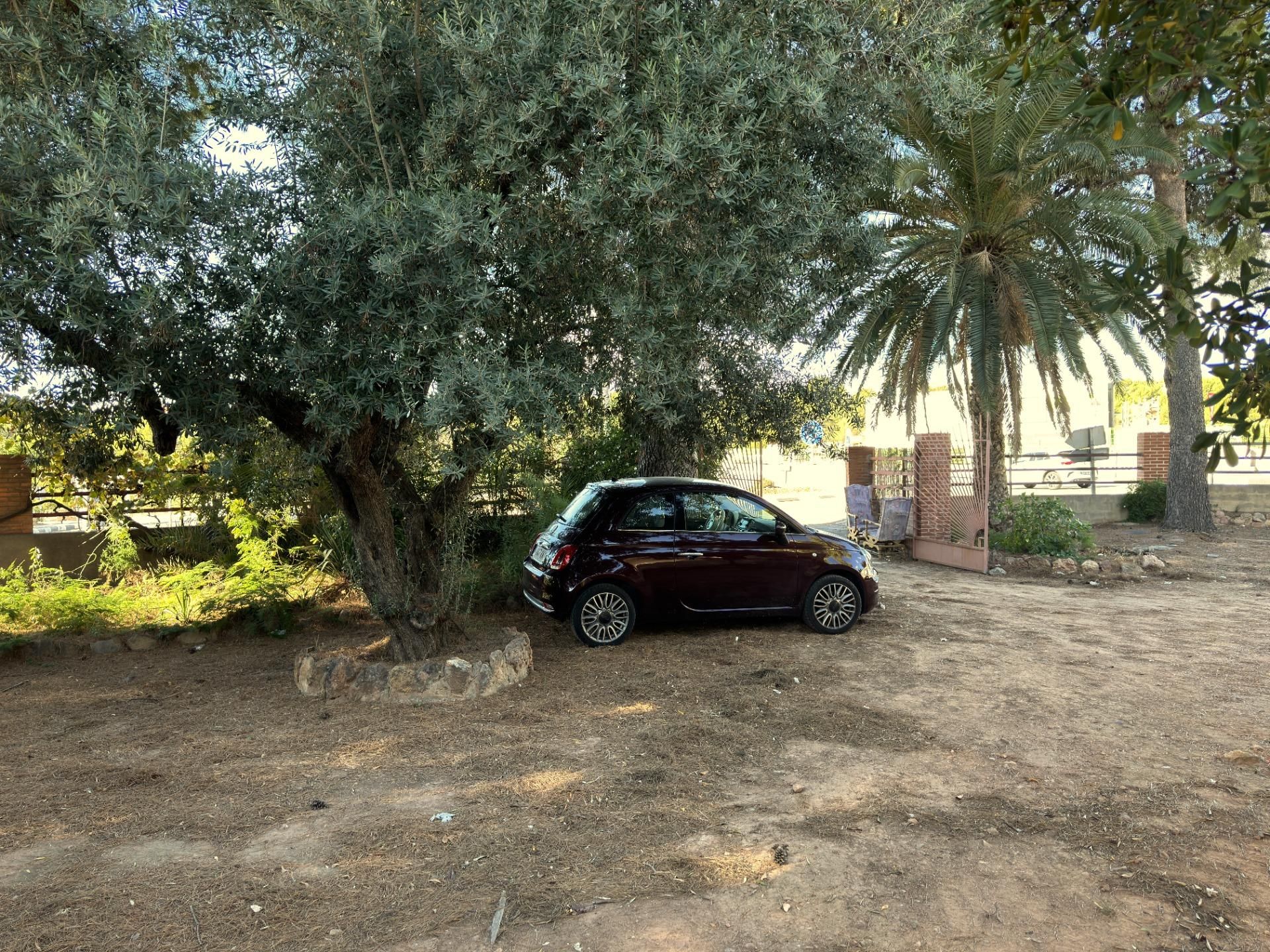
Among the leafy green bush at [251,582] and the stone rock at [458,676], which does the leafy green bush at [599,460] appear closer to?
the leafy green bush at [251,582]

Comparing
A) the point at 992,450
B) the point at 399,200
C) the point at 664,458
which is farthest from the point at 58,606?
the point at 992,450

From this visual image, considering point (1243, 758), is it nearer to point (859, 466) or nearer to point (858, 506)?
point (858, 506)

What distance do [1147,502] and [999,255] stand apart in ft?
28.8

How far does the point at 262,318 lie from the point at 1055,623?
330 inches

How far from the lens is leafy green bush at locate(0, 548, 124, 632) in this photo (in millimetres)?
9320

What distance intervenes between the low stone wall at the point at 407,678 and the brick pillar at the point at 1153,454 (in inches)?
743

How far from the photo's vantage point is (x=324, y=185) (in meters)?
5.92

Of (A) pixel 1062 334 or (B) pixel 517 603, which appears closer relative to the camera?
(B) pixel 517 603

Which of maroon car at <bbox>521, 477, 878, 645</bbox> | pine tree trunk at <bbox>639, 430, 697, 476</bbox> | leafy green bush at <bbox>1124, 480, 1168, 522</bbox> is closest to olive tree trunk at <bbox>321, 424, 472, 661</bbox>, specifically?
maroon car at <bbox>521, 477, 878, 645</bbox>

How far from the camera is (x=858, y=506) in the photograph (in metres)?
17.0

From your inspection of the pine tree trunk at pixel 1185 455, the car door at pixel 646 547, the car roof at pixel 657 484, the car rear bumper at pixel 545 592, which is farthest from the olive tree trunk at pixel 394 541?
the pine tree trunk at pixel 1185 455

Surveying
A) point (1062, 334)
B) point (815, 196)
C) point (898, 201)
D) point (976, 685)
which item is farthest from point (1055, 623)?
point (898, 201)

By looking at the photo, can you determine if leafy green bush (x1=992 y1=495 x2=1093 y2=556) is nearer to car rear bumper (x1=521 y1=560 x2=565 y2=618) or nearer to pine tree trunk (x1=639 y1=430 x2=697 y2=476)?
pine tree trunk (x1=639 y1=430 x2=697 y2=476)

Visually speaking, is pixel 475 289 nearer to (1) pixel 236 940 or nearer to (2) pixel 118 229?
(2) pixel 118 229
